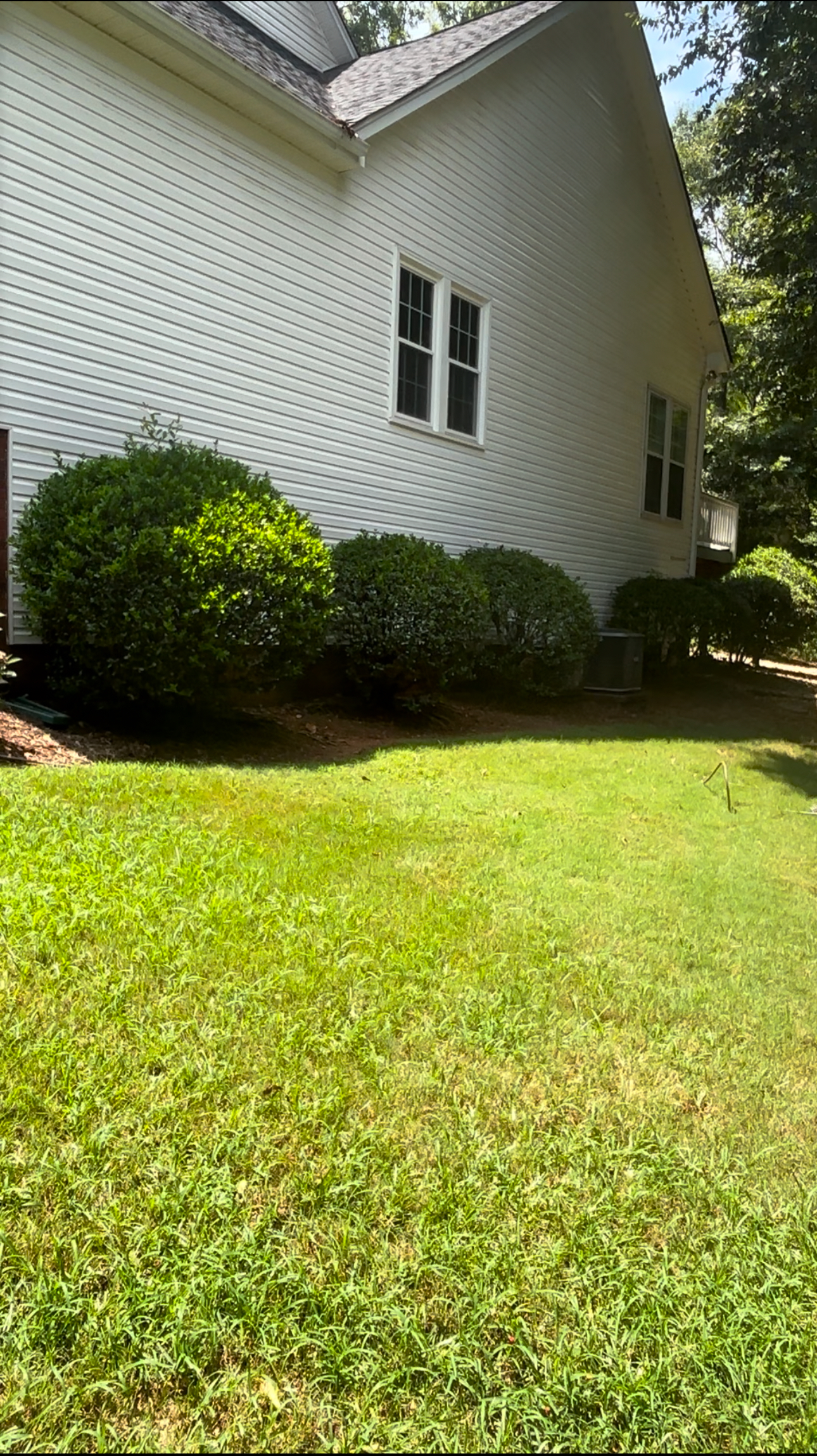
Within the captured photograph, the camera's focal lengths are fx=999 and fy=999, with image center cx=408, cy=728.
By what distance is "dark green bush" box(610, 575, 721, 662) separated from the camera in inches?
583

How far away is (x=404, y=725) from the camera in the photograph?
9258 mm

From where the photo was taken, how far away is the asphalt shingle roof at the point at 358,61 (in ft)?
28.1

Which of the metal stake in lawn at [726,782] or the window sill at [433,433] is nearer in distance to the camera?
the metal stake in lawn at [726,782]

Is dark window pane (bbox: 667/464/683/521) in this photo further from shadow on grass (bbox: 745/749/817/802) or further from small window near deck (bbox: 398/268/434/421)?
shadow on grass (bbox: 745/749/817/802)

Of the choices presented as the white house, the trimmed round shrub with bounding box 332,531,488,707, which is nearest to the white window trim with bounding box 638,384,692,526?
the white house

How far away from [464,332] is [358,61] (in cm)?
386

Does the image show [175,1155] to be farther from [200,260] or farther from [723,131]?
[723,131]

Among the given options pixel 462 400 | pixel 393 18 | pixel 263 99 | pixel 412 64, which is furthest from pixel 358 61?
pixel 263 99

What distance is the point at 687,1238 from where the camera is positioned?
2127 millimetres

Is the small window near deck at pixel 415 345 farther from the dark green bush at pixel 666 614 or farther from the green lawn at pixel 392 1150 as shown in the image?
the green lawn at pixel 392 1150

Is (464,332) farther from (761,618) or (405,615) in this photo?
(761,618)

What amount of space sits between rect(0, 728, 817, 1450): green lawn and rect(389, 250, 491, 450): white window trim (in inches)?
302

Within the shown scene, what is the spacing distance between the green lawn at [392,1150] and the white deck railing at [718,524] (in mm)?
16550

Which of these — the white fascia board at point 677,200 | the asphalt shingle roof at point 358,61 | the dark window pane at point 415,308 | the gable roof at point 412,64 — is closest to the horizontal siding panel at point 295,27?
the asphalt shingle roof at point 358,61
